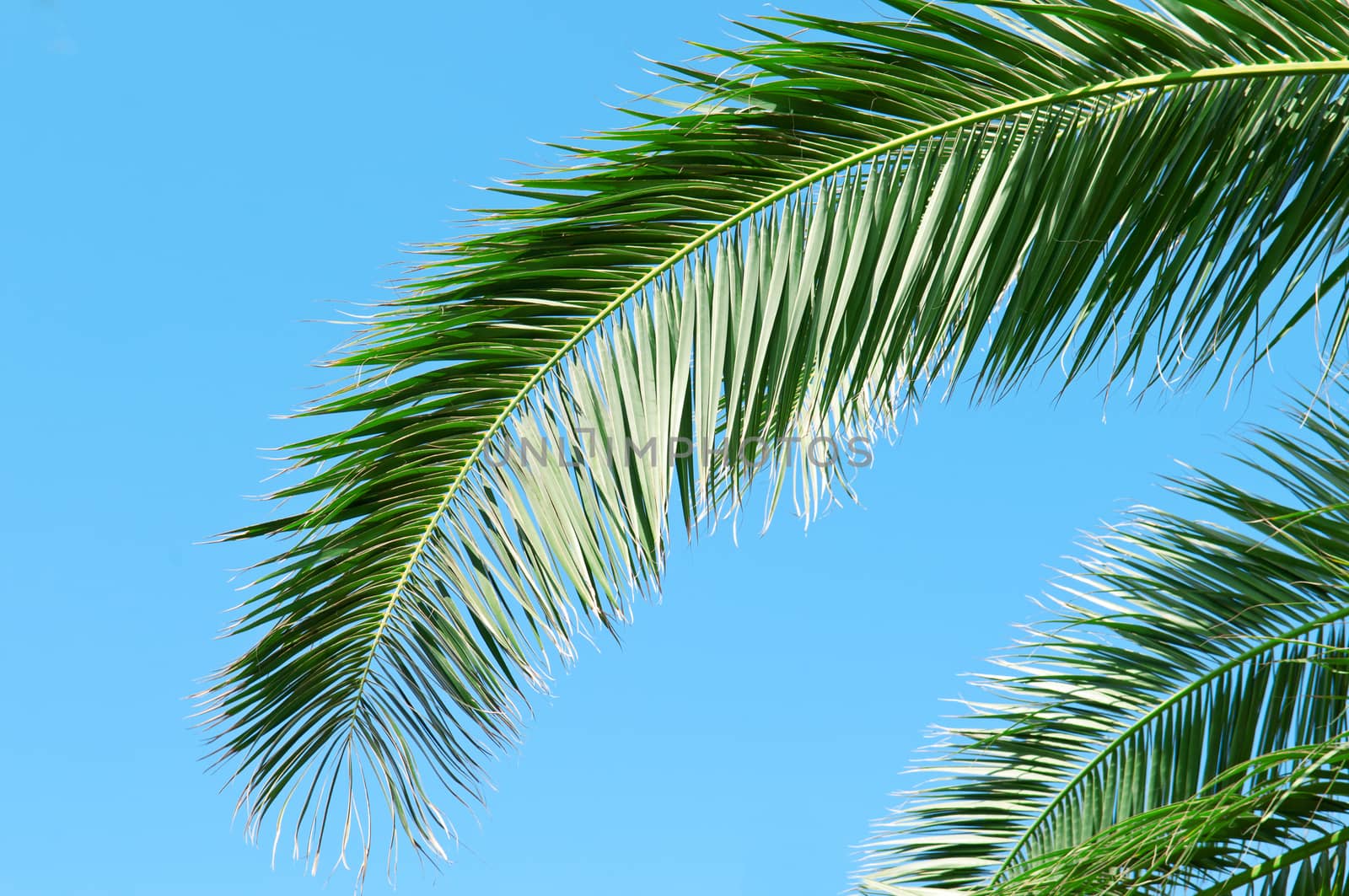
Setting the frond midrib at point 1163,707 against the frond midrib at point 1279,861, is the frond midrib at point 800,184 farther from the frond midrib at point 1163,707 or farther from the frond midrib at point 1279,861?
the frond midrib at point 1163,707

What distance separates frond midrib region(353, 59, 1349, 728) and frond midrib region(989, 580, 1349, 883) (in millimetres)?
1431

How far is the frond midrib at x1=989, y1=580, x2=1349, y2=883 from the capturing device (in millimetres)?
2938

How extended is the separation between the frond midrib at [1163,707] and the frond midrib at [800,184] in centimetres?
143

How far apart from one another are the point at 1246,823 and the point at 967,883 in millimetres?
2093

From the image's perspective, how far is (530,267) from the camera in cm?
224

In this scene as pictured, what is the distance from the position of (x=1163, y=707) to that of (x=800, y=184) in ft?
6.95

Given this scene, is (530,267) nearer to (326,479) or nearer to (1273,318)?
(326,479)

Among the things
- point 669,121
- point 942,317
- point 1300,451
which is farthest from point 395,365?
point 1300,451

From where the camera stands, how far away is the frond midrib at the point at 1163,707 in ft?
9.64

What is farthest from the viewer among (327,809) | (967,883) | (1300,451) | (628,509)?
(967,883)

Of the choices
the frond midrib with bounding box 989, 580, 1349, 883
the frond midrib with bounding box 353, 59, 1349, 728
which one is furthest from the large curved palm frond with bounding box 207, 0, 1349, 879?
the frond midrib with bounding box 989, 580, 1349, 883

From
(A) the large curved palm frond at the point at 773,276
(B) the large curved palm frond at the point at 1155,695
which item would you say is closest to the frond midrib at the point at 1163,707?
(B) the large curved palm frond at the point at 1155,695

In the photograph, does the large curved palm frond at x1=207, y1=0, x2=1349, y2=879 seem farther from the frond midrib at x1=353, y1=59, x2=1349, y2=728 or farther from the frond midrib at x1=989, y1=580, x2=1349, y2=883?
the frond midrib at x1=989, y1=580, x2=1349, y2=883

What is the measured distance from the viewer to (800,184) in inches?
83.0
